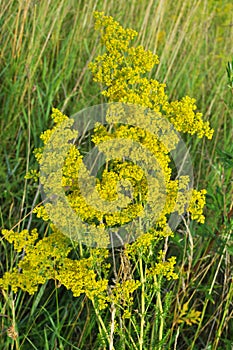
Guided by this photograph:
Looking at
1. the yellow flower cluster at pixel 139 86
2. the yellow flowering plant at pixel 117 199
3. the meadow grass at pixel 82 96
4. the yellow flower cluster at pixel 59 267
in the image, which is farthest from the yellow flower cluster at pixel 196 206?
the meadow grass at pixel 82 96

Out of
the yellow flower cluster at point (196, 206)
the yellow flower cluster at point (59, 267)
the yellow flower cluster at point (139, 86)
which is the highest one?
the yellow flower cluster at point (139, 86)

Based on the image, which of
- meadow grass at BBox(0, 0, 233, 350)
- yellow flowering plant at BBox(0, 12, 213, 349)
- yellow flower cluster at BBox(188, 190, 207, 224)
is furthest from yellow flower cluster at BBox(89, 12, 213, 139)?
meadow grass at BBox(0, 0, 233, 350)

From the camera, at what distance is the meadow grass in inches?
98.2

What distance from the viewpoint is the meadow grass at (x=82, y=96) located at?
2.49 m

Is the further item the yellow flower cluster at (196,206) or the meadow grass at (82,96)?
the meadow grass at (82,96)

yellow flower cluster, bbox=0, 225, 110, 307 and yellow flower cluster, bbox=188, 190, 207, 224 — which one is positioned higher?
yellow flower cluster, bbox=188, 190, 207, 224

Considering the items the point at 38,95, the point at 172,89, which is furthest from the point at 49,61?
the point at 172,89

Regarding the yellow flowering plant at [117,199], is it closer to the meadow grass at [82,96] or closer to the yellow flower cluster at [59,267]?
the yellow flower cluster at [59,267]

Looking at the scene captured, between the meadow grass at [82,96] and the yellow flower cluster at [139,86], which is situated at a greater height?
the yellow flower cluster at [139,86]

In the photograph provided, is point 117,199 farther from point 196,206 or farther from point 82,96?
point 82,96

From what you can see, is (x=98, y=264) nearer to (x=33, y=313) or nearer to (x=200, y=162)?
(x=33, y=313)

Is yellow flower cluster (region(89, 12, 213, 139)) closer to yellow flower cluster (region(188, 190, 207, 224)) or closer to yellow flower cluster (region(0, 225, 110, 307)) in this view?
yellow flower cluster (region(188, 190, 207, 224))

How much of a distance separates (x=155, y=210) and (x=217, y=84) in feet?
7.10

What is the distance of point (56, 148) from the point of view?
1780 mm
